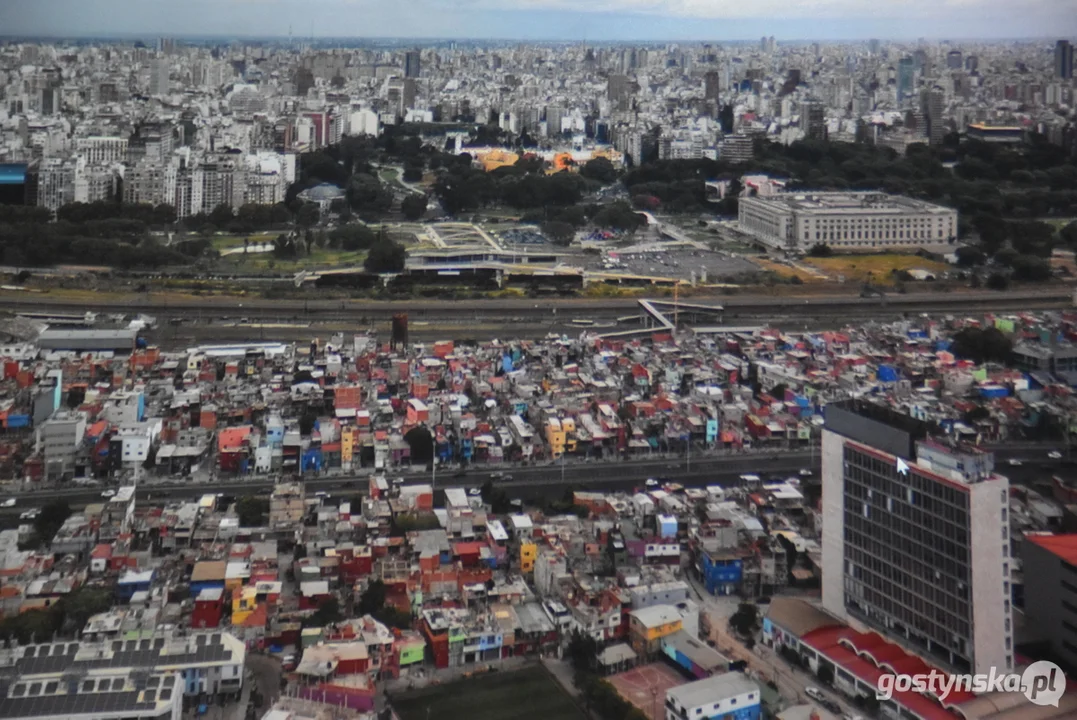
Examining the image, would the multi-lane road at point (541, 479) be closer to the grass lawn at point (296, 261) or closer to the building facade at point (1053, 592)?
the building facade at point (1053, 592)

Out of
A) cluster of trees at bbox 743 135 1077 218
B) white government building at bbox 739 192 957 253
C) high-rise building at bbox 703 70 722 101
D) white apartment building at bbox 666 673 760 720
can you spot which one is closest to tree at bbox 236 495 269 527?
white apartment building at bbox 666 673 760 720

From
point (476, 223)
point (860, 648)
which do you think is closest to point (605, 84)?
point (476, 223)

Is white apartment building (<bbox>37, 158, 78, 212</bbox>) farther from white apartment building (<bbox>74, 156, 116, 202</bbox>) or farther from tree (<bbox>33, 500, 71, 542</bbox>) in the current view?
tree (<bbox>33, 500, 71, 542</bbox>)

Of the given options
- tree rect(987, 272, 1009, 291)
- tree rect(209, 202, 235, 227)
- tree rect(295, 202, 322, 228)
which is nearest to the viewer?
tree rect(987, 272, 1009, 291)

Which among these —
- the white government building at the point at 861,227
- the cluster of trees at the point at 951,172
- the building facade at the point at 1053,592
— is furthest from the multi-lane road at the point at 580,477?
the cluster of trees at the point at 951,172

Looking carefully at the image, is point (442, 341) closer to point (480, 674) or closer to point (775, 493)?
point (775, 493)
